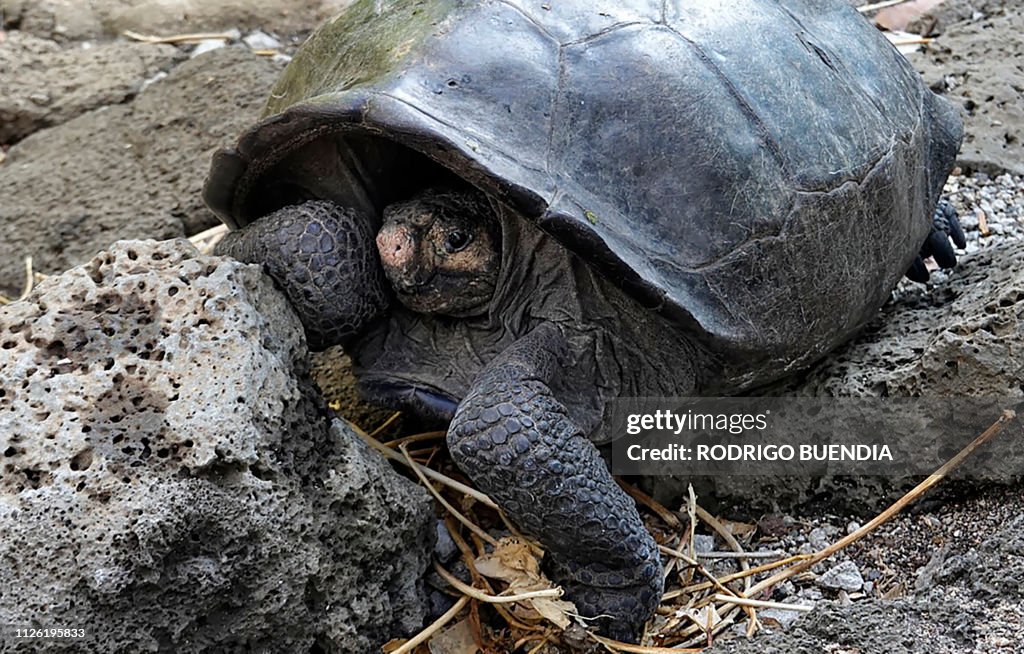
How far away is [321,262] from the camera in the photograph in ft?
7.58

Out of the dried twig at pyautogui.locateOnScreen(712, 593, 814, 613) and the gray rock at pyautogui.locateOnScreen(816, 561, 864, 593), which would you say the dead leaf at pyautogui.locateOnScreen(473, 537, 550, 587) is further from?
the gray rock at pyautogui.locateOnScreen(816, 561, 864, 593)

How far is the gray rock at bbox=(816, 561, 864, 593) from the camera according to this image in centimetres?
235

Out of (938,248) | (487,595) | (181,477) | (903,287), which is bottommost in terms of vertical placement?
(487,595)

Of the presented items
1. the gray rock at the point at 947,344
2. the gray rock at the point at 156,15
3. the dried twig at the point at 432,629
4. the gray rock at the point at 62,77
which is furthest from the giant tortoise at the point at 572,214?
the gray rock at the point at 156,15

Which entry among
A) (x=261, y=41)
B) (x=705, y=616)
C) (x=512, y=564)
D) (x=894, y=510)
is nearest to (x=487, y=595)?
(x=512, y=564)

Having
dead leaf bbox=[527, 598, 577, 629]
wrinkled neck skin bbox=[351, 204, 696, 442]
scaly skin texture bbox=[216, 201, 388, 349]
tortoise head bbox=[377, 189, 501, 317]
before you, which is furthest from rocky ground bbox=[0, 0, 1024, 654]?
scaly skin texture bbox=[216, 201, 388, 349]

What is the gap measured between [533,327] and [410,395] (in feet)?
1.14

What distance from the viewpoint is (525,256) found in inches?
93.3

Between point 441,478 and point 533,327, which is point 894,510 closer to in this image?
point 533,327

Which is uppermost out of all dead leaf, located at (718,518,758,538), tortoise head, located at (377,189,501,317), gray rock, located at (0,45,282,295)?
tortoise head, located at (377,189,501,317)

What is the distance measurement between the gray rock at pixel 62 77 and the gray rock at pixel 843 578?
10.7 feet

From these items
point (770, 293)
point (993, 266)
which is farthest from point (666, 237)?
point (993, 266)

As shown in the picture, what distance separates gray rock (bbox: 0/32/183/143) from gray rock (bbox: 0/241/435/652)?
2.37 m

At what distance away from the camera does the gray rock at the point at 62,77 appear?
167 inches
